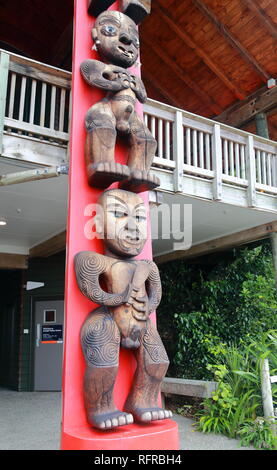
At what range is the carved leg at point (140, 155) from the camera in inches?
116

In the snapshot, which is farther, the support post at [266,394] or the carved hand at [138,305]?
the support post at [266,394]

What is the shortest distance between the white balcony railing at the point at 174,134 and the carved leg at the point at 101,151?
1.56 m

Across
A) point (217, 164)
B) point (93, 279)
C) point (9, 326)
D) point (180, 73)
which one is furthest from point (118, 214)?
point (9, 326)

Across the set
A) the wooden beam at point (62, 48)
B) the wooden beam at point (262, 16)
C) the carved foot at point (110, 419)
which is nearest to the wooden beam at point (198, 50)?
the wooden beam at point (262, 16)

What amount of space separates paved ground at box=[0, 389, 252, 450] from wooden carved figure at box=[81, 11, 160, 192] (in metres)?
3.12

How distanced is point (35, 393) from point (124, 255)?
20.4 feet

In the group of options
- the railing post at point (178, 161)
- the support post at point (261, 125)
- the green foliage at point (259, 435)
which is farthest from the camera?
the support post at point (261, 125)

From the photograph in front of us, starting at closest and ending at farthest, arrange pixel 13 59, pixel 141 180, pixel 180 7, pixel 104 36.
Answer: pixel 141 180 < pixel 104 36 < pixel 13 59 < pixel 180 7

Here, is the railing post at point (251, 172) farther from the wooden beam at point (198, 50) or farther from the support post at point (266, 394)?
the wooden beam at point (198, 50)

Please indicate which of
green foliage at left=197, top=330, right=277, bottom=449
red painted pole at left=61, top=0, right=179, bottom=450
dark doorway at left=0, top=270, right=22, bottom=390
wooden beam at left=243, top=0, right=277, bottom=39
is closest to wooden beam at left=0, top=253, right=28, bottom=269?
dark doorway at left=0, top=270, right=22, bottom=390

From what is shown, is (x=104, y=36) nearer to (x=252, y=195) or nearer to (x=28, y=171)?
(x=28, y=171)

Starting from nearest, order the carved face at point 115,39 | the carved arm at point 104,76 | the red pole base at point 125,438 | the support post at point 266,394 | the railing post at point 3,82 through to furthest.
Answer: the red pole base at point 125,438
the carved arm at point 104,76
the carved face at point 115,39
the railing post at point 3,82
the support post at point 266,394

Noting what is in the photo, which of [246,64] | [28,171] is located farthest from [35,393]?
[246,64]

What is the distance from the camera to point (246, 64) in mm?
8062
